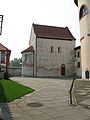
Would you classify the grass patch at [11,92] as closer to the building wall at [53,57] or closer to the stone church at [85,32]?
the stone church at [85,32]

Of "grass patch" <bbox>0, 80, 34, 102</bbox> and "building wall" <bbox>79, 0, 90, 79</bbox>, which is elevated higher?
"building wall" <bbox>79, 0, 90, 79</bbox>

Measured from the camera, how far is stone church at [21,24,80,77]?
4597cm

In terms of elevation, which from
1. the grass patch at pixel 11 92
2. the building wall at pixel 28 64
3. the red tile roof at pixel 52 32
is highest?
the red tile roof at pixel 52 32

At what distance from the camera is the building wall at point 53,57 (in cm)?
4606

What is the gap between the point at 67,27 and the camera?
53219 mm

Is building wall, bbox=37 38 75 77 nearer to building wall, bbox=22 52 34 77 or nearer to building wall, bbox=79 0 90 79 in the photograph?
building wall, bbox=22 52 34 77

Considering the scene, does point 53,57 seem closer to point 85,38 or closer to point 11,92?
point 85,38

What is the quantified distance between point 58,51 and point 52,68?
442 centimetres

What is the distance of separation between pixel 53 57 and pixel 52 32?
6.54m

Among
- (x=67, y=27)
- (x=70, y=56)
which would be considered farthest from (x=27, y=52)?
(x=67, y=27)

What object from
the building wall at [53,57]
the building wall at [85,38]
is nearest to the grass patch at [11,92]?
the building wall at [85,38]

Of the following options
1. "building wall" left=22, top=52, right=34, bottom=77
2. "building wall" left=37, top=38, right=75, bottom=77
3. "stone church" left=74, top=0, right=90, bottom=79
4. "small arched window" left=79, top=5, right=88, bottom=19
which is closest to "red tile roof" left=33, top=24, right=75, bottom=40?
"building wall" left=37, top=38, right=75, bottom=77

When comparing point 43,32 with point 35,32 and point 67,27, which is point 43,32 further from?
point 67,27

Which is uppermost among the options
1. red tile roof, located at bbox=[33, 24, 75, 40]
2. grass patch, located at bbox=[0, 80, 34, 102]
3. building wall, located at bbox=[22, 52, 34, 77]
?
red tile roof, located at bbox=[33, 24, 75, 40]
